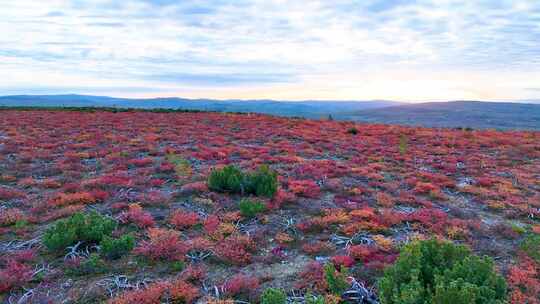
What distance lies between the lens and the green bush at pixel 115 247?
6797mm

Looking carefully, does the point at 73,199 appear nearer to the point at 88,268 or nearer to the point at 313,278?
the point at 88,268

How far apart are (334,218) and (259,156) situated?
26.6ft

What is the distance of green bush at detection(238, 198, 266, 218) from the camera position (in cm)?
900

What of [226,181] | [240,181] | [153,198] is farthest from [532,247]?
[153,198]

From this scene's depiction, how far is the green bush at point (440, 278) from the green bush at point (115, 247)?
4.48 meters

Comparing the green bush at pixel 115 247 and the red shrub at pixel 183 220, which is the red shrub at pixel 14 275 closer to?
the green bush at pixel 115 247

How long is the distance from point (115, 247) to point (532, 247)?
795cm

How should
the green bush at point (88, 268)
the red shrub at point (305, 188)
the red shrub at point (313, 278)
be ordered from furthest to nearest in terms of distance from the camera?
the red shrub at point (305, 188), the green bush at point (88, 268), the red shrub at point (313, 278)

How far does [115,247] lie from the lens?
22.4ft

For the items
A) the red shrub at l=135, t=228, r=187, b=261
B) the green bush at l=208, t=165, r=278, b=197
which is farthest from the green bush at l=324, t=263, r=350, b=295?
the green bush at l=208, t=165, r=278, b=197

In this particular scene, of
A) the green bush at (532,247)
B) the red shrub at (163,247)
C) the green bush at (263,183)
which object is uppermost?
the green bush at (263,183)

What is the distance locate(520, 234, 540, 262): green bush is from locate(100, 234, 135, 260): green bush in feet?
24.6

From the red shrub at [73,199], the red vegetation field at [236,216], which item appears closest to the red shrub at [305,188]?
the red vegetation field at [236,216]

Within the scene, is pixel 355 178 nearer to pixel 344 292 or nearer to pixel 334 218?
pixel 334 218
